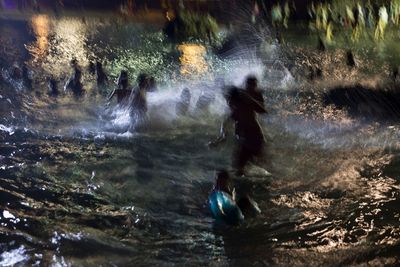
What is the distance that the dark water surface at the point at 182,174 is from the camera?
5184 mm

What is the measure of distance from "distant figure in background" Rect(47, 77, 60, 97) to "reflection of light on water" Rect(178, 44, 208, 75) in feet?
12.4

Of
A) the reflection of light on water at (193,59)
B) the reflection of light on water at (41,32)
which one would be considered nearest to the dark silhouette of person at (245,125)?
the reflection of light on water at (193,59)

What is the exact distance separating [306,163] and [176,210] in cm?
284

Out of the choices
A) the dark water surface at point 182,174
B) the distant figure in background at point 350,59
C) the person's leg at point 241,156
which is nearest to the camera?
the dark water surface at point 182,174

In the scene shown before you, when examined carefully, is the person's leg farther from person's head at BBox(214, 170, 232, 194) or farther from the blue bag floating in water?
the blue bag floating in water

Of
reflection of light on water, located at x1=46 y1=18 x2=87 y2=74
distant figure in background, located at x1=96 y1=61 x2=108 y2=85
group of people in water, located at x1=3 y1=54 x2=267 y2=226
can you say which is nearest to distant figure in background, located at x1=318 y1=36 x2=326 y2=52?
group of people in water, located at x1=3 y1=54 x2=267 y2=226

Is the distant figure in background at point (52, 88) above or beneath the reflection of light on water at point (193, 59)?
beneath

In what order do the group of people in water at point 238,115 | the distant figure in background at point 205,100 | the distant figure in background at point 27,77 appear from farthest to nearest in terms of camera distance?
1. the distant figure in background at point 27,77
2. the distant figure in background at point 205,100
3. the group of people in water at point 238,115

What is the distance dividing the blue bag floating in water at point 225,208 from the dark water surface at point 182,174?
134 millimetres

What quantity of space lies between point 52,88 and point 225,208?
Result: 27.4 feet

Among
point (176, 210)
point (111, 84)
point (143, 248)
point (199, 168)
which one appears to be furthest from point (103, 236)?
point (111, 84)

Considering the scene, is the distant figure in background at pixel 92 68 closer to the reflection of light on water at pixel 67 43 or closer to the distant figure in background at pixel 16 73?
the reflection of light on water at pixel 67 43

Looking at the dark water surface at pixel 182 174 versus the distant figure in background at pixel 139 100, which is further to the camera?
the distant figure in background at pixel 139 100

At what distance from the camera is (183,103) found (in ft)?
36.9
